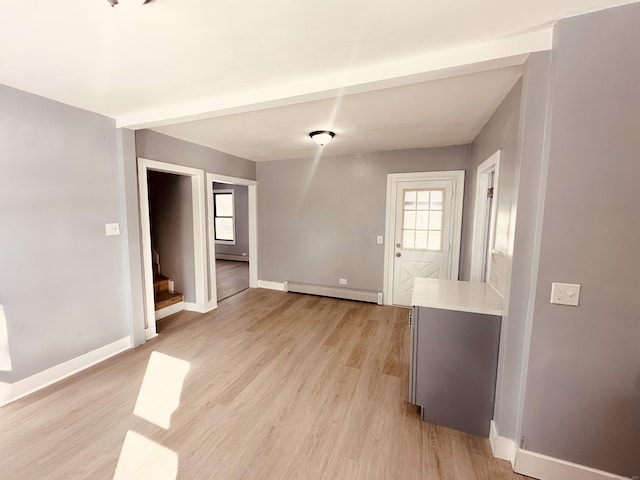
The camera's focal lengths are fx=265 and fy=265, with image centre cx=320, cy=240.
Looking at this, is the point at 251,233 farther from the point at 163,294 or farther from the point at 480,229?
the point at 480,229

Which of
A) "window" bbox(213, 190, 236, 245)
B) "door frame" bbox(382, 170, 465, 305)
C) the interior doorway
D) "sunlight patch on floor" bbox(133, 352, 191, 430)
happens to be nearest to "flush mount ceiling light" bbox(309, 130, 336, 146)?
"door frame" bbox(382, 170, 465, 305)

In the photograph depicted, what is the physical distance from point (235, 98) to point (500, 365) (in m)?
2.74

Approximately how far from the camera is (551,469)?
1521 mm

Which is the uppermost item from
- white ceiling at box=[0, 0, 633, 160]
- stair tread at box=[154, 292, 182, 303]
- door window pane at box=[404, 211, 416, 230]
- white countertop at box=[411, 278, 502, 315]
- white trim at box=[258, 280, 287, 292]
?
white ceiling at box=[0, 0, 633, 160]

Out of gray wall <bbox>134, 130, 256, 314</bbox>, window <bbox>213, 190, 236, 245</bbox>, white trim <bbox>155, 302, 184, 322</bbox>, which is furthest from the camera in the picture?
window <bbox>213, 190, 236, 245</bbox>

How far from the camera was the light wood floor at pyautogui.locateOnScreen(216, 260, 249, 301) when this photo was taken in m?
5.10

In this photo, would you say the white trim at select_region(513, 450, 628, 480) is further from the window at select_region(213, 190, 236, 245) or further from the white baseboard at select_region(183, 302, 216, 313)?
the window at select_region(213, 190, 236, 245)

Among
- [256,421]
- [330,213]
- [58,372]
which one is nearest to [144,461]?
[256,421]

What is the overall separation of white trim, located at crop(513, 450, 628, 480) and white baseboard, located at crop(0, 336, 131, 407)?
141 inches

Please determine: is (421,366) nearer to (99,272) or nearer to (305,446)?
(305,446)

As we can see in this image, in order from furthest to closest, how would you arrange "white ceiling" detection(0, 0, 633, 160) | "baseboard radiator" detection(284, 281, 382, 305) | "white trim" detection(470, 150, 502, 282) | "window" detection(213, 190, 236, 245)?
"window" detection(213, 190, 236, 245) < "baseboard radiator" detection(284, 281, 382, 305) < "white trim" detection(470, 150, 502, 282) < "white ceiling" detection(0, 0, 633, 160)

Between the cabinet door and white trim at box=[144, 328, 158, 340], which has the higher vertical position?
the cabinet door

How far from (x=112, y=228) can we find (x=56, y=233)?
1.50 feet

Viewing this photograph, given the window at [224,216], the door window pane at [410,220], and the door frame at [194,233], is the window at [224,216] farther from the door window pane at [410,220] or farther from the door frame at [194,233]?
the door window pane at [410,220]
